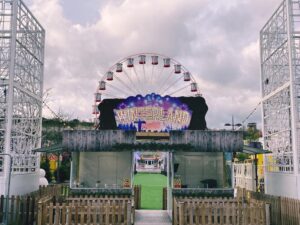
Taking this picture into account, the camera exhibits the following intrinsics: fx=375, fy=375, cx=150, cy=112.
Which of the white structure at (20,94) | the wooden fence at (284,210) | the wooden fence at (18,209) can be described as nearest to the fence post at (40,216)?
the wooden fence at (18,209)

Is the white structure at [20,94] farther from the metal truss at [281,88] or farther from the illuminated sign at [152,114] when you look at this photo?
the metal truss at [281,88]

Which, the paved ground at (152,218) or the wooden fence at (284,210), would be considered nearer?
the wooden fence at (284,210)

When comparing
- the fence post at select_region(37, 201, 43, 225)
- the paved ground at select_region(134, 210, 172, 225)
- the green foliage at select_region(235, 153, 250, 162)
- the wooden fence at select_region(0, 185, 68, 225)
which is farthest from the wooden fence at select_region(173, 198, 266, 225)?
the green foliage at select_region(235, 153, 250, 162)

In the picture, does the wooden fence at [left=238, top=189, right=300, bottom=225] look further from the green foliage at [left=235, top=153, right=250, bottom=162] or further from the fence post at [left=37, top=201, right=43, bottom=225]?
the green foliage at [left=235, top=153, right=250, bottom=162]

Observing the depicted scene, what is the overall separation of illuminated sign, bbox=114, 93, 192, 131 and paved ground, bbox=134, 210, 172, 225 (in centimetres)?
398

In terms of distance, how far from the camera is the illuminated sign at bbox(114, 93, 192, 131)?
18.2 meters

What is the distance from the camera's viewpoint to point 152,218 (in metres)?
16.2

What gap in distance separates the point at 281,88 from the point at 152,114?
6202mm

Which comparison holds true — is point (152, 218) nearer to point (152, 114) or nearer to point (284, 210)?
point (152, 114)

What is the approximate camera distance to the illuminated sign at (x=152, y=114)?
1825 centimetres

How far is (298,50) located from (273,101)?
377cm

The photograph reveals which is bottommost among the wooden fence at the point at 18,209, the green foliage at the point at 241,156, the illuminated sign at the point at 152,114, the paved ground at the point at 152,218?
the paved ground at the point at 152,218

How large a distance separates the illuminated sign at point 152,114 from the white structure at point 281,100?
4553 millimetres

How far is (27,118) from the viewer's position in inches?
734
